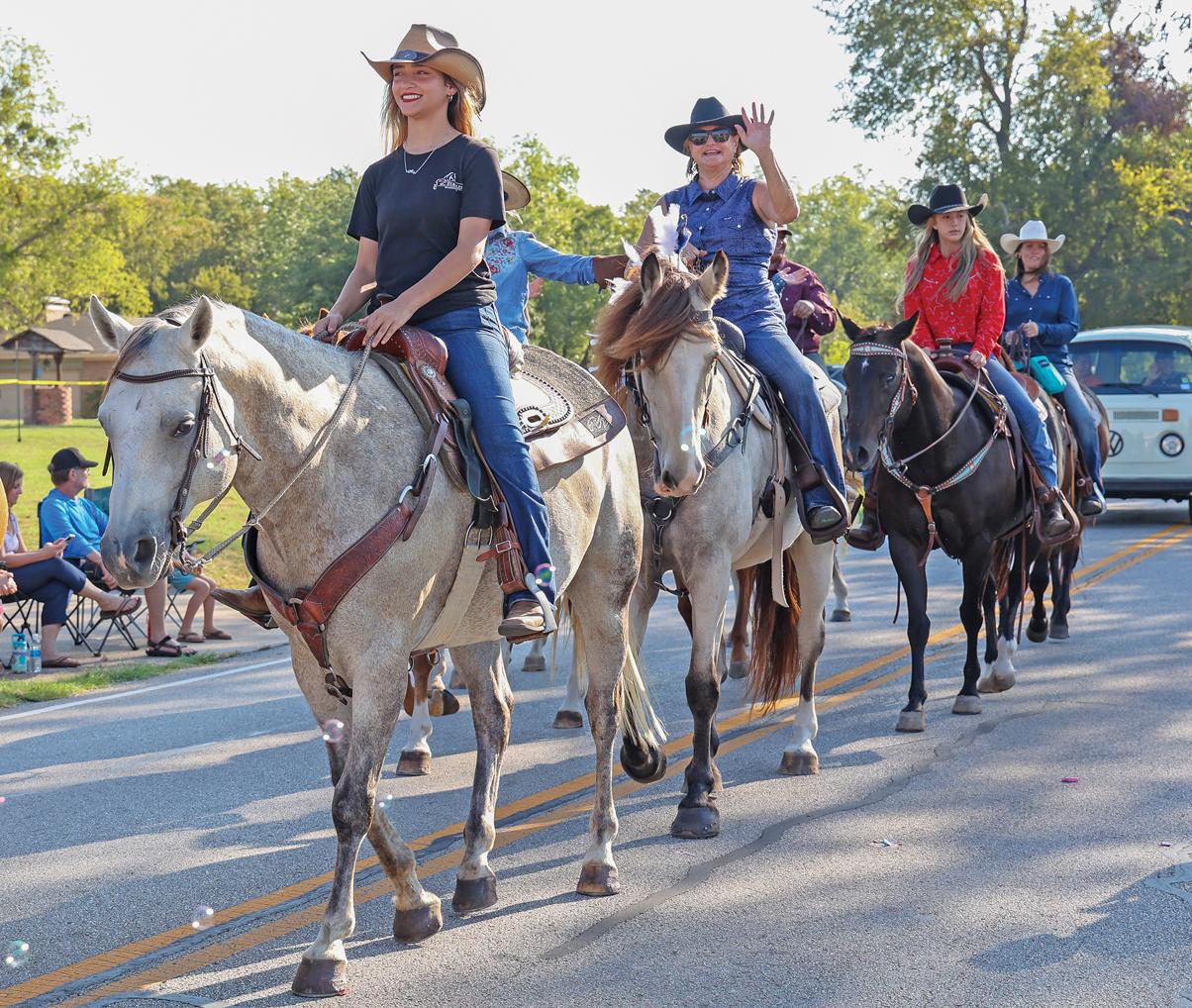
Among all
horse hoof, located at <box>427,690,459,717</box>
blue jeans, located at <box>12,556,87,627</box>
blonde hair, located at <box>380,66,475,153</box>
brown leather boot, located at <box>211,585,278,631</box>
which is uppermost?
blonde hair, located at <box>380,66,475,153</box>

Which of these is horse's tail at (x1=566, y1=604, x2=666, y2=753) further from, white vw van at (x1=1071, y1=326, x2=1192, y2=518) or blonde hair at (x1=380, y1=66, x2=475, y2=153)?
white vw van at (x1=1071, y1=326, x2=1192, y2=518)

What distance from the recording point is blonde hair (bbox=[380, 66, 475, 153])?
17.7ft

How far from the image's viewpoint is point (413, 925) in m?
5.11

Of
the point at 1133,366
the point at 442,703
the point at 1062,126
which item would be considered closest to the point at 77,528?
the point at 442,703

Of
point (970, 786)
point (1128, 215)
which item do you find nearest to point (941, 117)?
point (1128, 215)

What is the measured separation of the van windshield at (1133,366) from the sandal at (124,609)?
13.7 m

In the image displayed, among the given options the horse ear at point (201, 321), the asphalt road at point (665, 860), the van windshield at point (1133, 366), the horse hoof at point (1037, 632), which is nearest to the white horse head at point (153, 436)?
the horse ear at point (201, 321)

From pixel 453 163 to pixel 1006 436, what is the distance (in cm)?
573

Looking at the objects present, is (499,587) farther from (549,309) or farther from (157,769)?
(549,309)

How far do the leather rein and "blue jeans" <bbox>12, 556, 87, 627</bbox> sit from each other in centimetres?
623

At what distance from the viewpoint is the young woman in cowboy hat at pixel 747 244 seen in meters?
7.49

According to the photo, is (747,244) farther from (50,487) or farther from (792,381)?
(50,487)

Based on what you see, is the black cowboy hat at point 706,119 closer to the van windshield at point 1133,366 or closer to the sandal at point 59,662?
the sandal at point 59,662

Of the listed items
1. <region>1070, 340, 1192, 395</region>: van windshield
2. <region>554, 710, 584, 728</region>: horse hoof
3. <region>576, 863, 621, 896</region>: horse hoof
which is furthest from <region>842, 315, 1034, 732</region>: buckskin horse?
<region>1070, 340, 1192, 395</region>: van windshield
